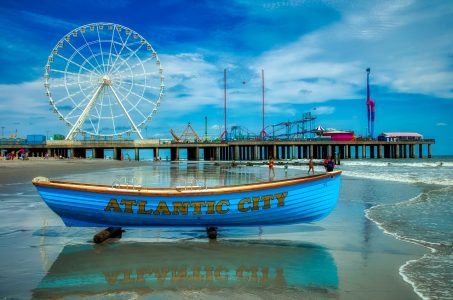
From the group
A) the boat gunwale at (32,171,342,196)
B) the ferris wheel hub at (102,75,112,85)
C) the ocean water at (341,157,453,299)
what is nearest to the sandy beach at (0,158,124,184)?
the boat gunwale at (32,171,342,196)

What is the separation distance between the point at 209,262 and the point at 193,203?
1.63 metres

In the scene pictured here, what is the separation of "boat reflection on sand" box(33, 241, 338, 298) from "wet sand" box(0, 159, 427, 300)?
0.02 meters

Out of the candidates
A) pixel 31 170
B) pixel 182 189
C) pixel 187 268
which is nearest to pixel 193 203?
pixel 182 189

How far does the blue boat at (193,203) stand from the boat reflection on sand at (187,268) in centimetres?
57

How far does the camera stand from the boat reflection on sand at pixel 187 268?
583 centimetres

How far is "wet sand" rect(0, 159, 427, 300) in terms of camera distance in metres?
5.68

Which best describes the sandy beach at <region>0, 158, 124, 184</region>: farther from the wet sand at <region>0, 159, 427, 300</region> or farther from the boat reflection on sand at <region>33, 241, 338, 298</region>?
the boat reflection on sand at <region>33, 241, 338, 298</region>

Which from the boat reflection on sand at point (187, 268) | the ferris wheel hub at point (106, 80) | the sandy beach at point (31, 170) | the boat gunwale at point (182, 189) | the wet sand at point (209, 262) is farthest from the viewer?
the ferris wheel hub at point (106, 80)

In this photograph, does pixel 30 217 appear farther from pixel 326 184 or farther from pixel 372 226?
pixel 372 226

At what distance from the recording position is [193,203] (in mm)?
8445

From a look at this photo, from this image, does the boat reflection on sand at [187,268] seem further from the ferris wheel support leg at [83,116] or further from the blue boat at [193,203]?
the ferris wheel support leg at [83,116]

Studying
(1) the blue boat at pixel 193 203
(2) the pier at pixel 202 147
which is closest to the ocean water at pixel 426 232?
(1) the blue boat at pixel 193 203

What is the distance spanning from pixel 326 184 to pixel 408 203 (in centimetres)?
796

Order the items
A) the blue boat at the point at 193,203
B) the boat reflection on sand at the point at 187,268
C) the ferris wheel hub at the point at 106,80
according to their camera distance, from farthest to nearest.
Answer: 1. the ferris wheel hub at the point at 106,80
2. the blue boat at the point at 193,203
3. the boat reflection on sand at the point at 187,268
